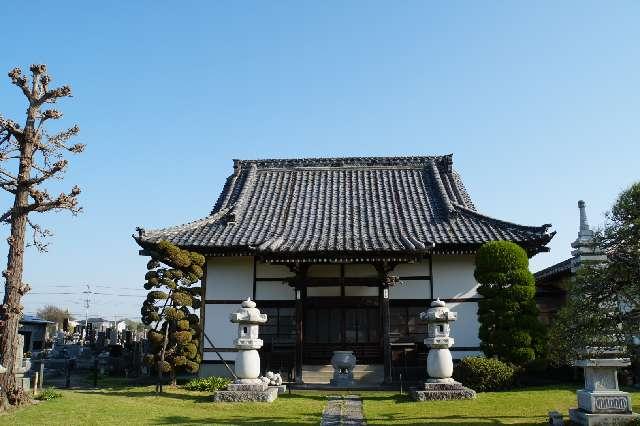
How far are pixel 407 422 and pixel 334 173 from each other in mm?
15268

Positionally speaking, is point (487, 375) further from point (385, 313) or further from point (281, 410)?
point (281, 410)

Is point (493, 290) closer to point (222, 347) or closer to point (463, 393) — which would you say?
point (463, 393)

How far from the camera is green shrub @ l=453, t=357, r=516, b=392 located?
14.2m

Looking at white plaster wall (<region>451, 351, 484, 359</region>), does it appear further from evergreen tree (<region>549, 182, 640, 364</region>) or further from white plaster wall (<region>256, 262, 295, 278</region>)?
evergreen tree (<region>549, 182, 640, 364</region>)

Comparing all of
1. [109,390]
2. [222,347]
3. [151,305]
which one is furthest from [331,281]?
[109,390]

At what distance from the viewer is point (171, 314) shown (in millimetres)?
15445

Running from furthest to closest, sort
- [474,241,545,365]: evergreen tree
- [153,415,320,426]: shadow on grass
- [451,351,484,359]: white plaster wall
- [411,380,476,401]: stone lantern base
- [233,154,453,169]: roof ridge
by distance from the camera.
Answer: [233,154,453,169]: roof ridge
[451,351,484,359]: white plaster wall
[474,241,545,365]: evergreen tree
[411,380,476,401]: stone lantern base
[153,415,320,426]: shadow on grass

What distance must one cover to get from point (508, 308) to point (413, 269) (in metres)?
4.12

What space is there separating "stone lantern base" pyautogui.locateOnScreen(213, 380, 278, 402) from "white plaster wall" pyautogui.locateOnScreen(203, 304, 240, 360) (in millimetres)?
5111

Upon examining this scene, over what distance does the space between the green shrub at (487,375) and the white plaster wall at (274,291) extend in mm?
6803

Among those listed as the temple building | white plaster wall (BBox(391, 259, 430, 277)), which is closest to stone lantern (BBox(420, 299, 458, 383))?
the temple building

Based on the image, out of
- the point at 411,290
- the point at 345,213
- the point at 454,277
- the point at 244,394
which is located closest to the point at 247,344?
the point at 244,394

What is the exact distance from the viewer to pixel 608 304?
29.5ft

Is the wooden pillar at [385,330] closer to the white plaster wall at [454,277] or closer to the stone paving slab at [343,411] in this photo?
the white plaster wall at [454,277]
